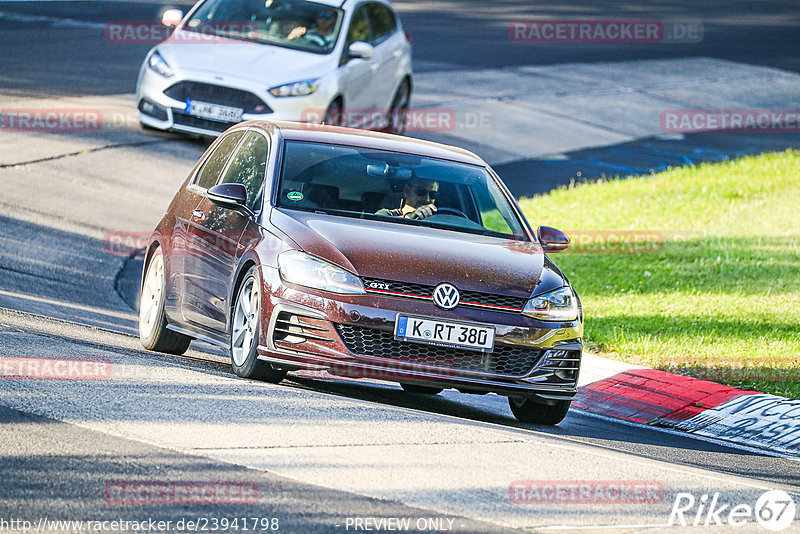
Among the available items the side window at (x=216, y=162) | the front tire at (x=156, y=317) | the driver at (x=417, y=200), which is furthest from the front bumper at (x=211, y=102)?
the driver at (x=417, y=200)

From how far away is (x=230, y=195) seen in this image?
28.3ft

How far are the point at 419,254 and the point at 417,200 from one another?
1.01m

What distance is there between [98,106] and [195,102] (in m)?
2.72

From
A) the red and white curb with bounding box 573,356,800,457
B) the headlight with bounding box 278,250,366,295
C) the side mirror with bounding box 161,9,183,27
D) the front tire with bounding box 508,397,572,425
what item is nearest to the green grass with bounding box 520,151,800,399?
the red and white curb with bounding box 573,356,800,457

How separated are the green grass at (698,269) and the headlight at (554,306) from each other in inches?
101

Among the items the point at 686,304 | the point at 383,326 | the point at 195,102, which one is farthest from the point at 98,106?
the point at 383,326

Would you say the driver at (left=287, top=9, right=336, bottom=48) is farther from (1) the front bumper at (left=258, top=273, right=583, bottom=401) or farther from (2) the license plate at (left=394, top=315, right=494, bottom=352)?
(2) the license plate at (left=394, top=315, right=494, bottom=352)

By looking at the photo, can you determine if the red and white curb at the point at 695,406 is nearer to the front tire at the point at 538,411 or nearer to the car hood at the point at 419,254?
the front tire at the point at 538,411

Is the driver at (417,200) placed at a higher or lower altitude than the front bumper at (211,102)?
higher

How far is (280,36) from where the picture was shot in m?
18.2

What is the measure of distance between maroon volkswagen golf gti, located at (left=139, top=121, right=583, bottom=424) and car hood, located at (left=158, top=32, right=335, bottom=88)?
746cm

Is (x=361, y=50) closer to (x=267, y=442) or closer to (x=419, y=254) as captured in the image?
(x=419, y=254)

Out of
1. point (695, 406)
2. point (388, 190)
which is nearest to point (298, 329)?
point (388, 190)

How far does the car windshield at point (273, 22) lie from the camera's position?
18094 mm
